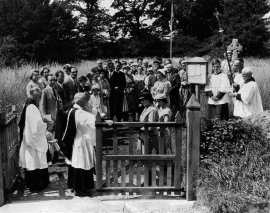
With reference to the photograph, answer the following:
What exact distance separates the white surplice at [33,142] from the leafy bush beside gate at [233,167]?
260cm

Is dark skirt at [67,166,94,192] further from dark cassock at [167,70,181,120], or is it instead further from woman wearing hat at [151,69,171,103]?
dark cassock at [167,70,181,120]

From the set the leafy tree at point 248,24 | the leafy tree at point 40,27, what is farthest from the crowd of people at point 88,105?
the leafy tree at point 40,27

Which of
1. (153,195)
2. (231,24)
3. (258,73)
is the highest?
(231,24)

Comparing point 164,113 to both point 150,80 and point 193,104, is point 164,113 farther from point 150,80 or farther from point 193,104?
point 150,80

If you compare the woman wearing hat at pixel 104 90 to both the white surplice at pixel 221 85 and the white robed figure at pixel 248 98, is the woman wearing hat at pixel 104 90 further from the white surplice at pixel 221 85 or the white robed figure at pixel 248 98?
the white robed figure at pixel 248 98

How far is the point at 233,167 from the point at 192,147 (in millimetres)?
693

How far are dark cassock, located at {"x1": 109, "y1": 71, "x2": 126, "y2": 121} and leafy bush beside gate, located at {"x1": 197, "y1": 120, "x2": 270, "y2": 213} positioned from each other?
5201 mm

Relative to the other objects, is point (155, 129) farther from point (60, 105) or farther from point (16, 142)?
point (60, 105)

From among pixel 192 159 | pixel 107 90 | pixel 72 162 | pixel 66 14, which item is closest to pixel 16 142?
pixel 72 162

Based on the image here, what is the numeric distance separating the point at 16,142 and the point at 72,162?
1.39 meters

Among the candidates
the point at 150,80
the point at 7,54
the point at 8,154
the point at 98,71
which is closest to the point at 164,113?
the point at 8,154

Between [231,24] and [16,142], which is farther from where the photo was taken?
[231,24]

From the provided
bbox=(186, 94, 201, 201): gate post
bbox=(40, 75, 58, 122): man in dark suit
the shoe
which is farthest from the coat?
bbox=(186, 94, 201, 201): gate post

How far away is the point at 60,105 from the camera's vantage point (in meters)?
9.90
